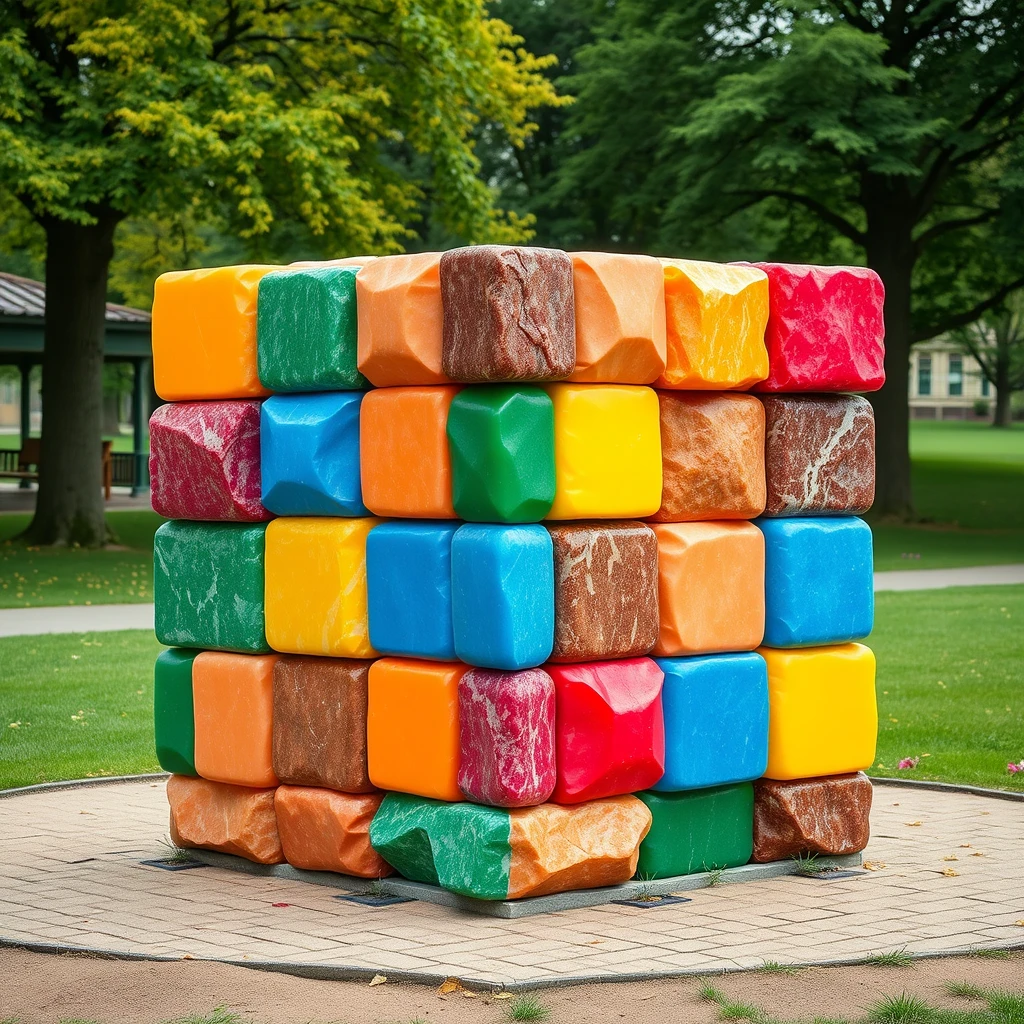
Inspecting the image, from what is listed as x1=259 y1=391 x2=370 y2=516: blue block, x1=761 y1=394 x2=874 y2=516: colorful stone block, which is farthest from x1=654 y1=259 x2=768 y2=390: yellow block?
x1=259 y1=391 x2=370 y2=516: blue block

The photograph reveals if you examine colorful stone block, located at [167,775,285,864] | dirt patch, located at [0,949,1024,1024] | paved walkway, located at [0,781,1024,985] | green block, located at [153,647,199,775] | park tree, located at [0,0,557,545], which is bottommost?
paved walkway, located at [0,781,1024,985]

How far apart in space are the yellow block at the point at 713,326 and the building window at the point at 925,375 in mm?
101069

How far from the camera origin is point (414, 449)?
607cm

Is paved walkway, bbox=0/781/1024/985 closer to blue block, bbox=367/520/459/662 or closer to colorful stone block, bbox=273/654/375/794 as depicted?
colorful stone block, bbox=273/654/375/794

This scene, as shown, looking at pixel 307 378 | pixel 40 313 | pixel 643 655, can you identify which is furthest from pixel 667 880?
pixel 40 313

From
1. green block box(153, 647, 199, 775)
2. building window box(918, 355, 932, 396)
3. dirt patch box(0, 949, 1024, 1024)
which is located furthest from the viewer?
building window box(918, 355, 932, 396)

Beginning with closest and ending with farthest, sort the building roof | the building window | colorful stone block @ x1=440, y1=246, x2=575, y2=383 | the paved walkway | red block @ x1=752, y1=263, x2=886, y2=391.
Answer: the paved walkway, colorful stone block @ x1=440, y1=246, x2=575, y2=383, red block @ x1=752, y1=263, x2=886, y2=391, the building roof, the building window

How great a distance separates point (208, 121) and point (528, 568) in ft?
50.8

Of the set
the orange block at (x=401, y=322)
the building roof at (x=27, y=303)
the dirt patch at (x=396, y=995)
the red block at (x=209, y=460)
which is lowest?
the dirt patch at (x=396, y=995)

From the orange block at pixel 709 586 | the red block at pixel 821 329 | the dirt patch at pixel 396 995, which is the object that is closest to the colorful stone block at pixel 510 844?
the orange block at pixel 709 586

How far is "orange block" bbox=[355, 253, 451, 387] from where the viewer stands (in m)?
5.99

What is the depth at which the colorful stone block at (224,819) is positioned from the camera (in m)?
6.70

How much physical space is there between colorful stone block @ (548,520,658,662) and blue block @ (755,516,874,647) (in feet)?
2.23

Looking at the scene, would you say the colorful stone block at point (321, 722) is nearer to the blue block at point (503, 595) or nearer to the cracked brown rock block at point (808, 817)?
the blue block at point (503, 595)
